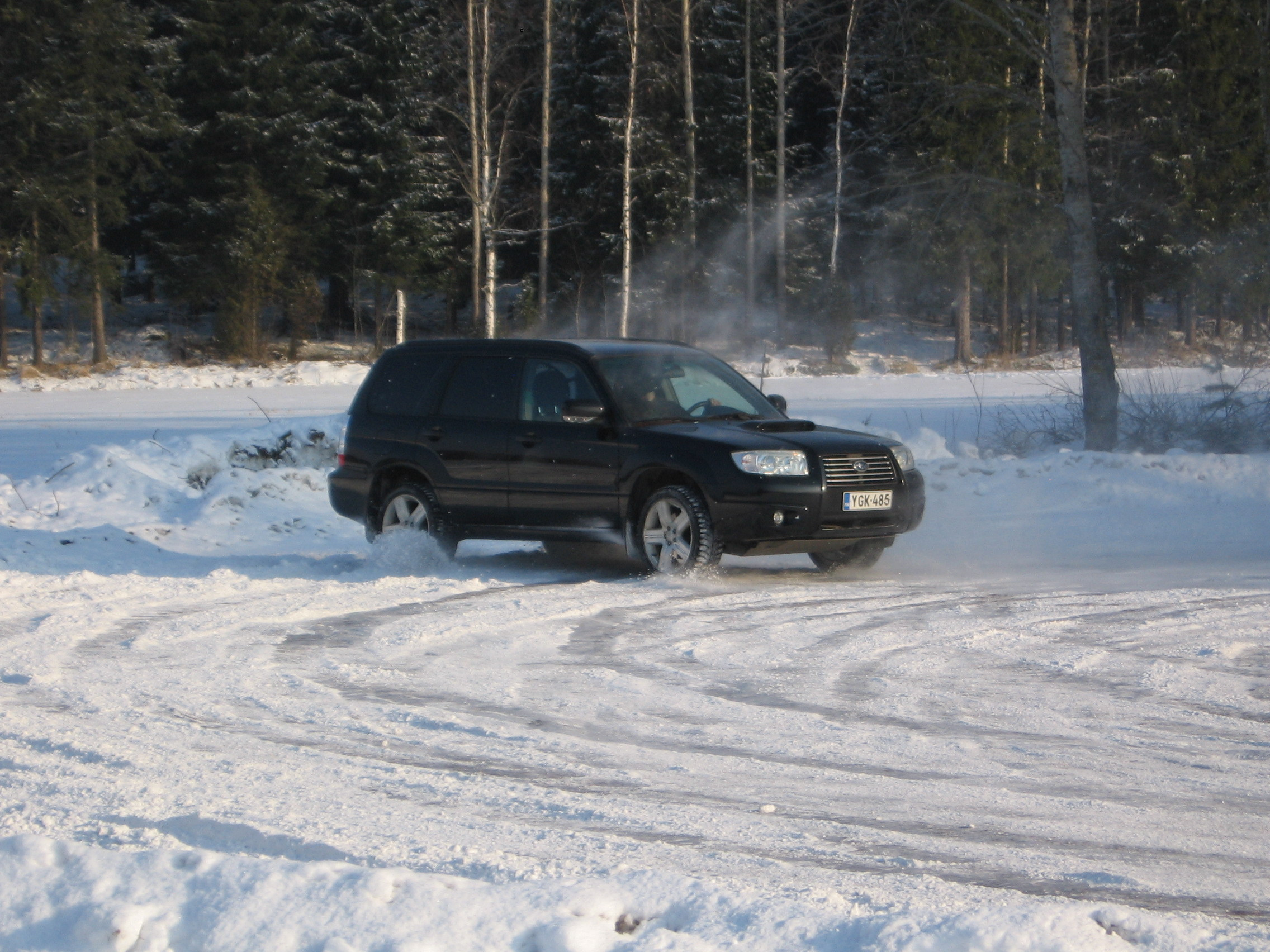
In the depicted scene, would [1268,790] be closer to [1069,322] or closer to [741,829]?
[741,829]

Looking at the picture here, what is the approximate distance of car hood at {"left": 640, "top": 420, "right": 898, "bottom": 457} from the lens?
9.59 metres

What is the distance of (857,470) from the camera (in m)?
9.68

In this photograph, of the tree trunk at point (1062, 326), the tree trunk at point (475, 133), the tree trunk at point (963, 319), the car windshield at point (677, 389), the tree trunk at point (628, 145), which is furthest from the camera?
the tree trunk at point (1062, 326)

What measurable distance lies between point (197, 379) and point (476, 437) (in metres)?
27.7

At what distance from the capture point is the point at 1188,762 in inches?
192

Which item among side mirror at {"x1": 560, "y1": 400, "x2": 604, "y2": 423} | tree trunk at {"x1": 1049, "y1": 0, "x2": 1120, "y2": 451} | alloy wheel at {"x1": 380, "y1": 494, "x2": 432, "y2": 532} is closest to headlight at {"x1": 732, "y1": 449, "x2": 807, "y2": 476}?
side mirror at {"x1": 560, "y1": 400, "x2": 604, "y2": 423}

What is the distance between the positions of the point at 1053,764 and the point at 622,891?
6.85 ft

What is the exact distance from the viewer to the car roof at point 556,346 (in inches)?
414

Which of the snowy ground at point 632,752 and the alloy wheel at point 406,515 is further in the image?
the alloy wheel at point 406,515

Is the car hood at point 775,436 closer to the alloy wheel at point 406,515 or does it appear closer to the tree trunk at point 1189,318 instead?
the alloy wheel at point 406,515

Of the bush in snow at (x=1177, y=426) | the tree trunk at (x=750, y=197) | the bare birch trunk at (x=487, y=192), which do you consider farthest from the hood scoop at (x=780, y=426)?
the tree trunk at (x=750, y=197)

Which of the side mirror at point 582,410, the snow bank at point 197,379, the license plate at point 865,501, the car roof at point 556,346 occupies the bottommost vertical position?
the license plate at point 865,501

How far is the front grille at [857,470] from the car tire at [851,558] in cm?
63

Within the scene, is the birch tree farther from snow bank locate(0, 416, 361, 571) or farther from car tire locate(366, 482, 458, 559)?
car tire locate(366, 482, 458, 559)
